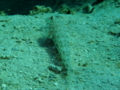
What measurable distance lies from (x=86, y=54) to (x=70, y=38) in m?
0.61

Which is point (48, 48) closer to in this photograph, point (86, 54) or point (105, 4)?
point (86, 54)

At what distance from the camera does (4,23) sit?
4145 millimetres

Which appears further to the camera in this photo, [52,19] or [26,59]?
[52,19]

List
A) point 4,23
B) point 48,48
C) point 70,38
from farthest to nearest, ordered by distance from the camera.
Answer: point 4,23 < point 70,38 < point 48,48

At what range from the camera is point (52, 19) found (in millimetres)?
4230

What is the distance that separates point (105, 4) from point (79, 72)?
326cm

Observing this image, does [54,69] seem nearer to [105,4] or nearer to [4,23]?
[4,23]

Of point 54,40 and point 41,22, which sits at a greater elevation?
point 41,22

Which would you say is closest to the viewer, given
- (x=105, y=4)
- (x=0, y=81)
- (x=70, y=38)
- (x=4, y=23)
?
(x=0, y=81)

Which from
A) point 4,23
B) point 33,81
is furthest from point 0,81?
point 4,23


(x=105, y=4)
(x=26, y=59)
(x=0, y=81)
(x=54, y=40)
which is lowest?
(x=0, y=81)

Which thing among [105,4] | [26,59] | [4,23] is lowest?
[26,59]

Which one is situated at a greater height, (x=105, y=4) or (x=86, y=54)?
(x=105, y=4)

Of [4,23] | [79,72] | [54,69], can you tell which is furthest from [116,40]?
[4,23]
